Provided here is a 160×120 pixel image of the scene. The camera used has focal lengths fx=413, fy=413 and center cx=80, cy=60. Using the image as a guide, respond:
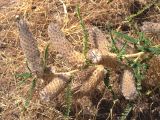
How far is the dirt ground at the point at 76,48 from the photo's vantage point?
2.06 m

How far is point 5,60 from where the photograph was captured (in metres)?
2.40

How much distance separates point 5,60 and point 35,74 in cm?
76

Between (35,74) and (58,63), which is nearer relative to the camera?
(35,74)

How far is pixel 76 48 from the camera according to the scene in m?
2.30

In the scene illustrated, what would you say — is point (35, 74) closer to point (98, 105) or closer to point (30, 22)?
point (98, 105)

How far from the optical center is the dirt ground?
206 cm

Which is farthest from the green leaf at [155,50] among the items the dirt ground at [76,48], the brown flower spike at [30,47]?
the brown flower spike at [30,47]

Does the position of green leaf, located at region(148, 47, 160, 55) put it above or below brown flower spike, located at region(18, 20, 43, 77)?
below

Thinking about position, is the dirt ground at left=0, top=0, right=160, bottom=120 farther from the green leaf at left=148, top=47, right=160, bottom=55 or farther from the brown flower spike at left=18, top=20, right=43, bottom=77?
the brown flower spike at left=18, top=20, right=43, bottom=77

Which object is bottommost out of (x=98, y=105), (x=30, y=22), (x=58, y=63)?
(x=98, y=105)

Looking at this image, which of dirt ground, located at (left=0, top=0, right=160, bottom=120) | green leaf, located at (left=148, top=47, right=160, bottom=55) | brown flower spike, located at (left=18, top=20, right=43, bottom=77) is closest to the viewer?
brown flower spike, located at (left=18, top=20, right=43, bottom=77)

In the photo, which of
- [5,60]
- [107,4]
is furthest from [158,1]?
[5,60]

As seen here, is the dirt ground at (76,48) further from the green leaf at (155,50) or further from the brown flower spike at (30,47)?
the brown flower spike at (30,47)

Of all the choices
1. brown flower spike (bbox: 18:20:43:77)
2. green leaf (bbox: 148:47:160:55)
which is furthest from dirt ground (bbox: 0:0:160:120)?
brown flower spike (bbox: 18:20:43:77)
